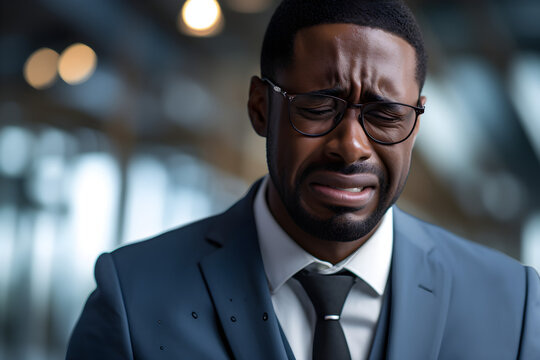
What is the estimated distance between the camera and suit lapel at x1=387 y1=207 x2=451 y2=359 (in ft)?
4.67

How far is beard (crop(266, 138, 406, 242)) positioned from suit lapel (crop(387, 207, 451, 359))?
8.2 inches

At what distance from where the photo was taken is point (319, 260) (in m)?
1.51

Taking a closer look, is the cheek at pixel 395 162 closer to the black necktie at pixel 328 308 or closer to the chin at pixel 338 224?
the chin at pixel 338 224

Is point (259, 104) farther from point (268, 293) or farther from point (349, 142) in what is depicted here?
point (268, 293)

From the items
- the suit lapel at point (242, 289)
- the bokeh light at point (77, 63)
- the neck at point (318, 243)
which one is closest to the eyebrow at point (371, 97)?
the neck at point (318, 243)

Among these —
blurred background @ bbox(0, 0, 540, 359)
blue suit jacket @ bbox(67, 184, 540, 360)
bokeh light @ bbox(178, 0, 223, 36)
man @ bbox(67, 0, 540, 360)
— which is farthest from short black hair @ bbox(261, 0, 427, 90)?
blurred background @ bbox(0, 0, 540, 359)

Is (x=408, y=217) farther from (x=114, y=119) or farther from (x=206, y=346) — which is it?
(x=114, y=119)

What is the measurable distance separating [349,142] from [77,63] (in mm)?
4424

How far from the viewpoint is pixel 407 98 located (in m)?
1.42

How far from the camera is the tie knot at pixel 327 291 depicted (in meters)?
1.44

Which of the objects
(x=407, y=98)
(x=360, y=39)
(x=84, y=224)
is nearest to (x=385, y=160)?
(x=407, y=98)

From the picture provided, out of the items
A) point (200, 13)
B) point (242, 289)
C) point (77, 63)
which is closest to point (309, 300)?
point (242, 289)

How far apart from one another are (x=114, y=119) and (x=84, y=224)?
1.01m

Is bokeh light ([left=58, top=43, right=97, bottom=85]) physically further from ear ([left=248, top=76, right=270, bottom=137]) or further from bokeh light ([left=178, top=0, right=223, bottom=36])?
ear ([left=248, top=76, right=270, bottom=137])
